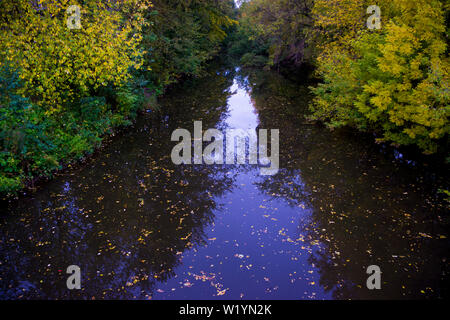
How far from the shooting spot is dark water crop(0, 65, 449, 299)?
17.3ft

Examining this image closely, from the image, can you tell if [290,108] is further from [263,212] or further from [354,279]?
[354,279]

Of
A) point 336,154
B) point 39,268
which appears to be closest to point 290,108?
point 336,154

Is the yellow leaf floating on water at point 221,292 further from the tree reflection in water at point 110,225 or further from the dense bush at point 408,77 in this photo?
the dense bush at point 408,77

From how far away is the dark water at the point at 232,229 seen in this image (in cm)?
528

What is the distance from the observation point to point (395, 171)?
30.2 feet

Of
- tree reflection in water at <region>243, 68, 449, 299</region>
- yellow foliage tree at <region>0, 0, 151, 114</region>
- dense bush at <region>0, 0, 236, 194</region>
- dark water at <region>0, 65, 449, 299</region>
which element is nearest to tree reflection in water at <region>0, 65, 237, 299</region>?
dark water at <region>0, 65, 449, 299</region>

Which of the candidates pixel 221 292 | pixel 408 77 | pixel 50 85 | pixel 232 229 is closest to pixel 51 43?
pixel 50 85

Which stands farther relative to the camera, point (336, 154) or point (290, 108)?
point (290, 108)

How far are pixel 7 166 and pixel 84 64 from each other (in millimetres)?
3550

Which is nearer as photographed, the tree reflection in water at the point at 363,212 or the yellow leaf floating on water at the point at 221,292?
the yellow leaf floating on water at the point at 221,292

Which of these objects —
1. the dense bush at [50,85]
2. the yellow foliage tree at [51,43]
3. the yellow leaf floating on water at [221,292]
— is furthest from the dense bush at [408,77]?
the yellow foliage tree at [51,43]

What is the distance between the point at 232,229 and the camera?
6863mm

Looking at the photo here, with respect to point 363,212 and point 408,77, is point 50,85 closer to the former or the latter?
point 363,212
